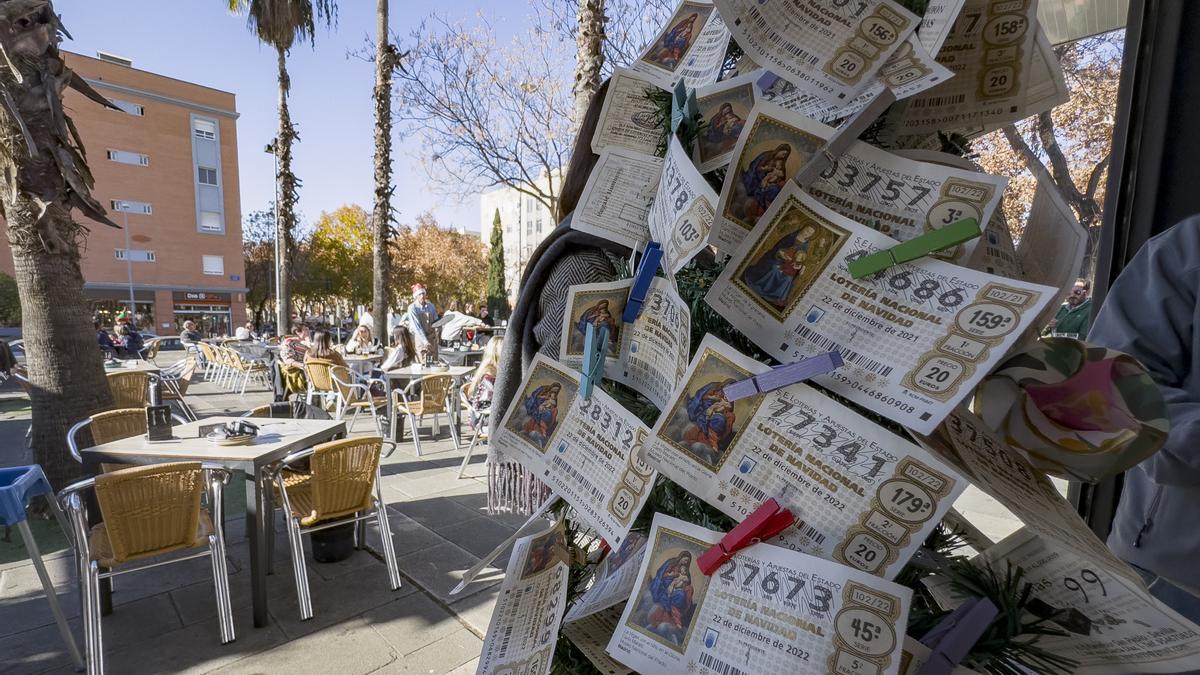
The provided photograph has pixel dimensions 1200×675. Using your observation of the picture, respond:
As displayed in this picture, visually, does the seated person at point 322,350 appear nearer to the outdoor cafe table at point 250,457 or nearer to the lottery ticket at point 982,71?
the outdoor cafe table at point 250,457

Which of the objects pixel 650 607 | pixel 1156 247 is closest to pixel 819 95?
pixel 650 607

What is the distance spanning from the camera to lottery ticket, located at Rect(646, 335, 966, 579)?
571 millimetres

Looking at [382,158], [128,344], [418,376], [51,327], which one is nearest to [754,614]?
[51,327]

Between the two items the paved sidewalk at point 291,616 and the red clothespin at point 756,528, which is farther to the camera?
the paved sidewalk at point 291,616

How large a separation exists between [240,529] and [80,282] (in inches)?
98.1

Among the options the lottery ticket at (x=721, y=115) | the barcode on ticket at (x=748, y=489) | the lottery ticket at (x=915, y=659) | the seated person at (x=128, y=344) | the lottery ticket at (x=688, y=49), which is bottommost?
the seated person at (x=128, y=344)

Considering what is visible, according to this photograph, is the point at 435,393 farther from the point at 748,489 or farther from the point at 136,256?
the point at 136,256

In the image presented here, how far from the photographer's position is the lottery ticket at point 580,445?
778mm

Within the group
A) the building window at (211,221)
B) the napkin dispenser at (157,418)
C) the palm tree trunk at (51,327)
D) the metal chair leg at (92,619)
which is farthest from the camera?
the building window at (211,221)

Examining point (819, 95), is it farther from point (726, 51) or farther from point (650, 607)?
point (650, 607)

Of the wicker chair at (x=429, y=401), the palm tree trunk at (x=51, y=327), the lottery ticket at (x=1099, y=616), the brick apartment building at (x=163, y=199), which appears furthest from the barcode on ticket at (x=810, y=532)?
the brick apartment building at (x=163, y=199)

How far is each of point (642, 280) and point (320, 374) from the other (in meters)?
7.39

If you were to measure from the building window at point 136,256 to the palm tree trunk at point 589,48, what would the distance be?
106 feet

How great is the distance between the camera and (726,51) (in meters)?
0.83
